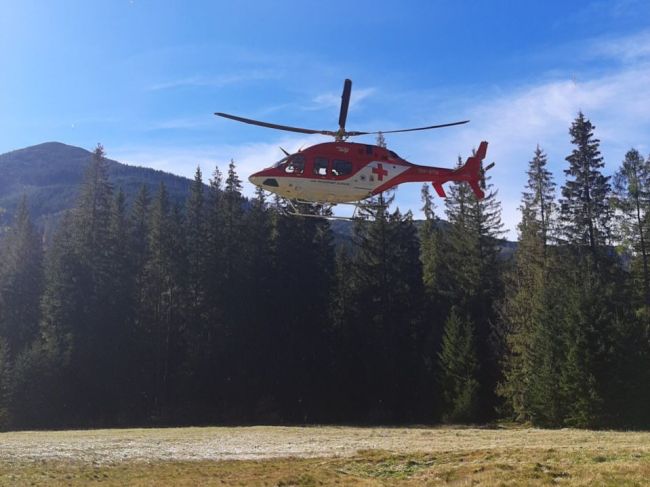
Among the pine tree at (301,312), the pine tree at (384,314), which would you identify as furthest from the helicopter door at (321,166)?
the pine tree at (384,314)

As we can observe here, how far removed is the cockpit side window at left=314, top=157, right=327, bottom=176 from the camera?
19234 millimetres

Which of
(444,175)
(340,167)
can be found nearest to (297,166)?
(340,167)

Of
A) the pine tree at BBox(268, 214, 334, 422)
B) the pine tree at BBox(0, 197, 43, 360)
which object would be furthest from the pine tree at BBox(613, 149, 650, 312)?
the pine tree at BBox(0, 197, 43, 360)

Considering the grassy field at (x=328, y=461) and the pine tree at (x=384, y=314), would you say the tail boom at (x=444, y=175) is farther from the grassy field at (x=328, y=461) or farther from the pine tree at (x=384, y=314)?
the pine tree at (x=384, y=314)

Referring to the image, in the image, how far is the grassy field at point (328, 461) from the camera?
17141 millimetres

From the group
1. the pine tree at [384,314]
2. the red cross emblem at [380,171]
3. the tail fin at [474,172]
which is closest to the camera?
the red cross emblem at [380,171]

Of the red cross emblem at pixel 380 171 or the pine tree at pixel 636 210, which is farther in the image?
the pine tree at pixel 636 210

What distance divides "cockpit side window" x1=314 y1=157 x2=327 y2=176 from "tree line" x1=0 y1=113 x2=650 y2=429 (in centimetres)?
2319

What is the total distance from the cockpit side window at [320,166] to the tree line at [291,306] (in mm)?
23190

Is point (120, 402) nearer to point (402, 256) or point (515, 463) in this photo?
point (402, 256)

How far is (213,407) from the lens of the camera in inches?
1811

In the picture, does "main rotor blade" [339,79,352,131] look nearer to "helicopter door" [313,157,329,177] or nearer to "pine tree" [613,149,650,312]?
"helicopter door" [313,157,329,177]

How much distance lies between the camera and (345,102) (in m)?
17.7

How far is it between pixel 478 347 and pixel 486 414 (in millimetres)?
4954
